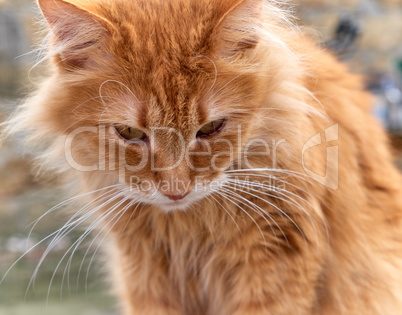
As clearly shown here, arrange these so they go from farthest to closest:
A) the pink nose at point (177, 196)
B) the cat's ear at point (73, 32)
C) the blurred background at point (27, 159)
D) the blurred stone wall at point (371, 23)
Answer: the blurred stone wall at point (371, 23) < the blurred background at point (27, 159) < the pink nose at point (177, 196) < the cat's ear at point (73, 32)

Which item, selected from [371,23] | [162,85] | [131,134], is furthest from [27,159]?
[371,23]

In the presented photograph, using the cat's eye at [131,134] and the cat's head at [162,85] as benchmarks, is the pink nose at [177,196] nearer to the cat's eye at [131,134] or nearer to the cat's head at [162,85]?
the cat's head at [162,85]

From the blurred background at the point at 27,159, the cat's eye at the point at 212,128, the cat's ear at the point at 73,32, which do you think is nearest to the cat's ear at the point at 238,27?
the cat's eye at the point at 212,128

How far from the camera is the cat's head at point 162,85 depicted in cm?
105

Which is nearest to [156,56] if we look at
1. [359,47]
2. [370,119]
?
[370,119]

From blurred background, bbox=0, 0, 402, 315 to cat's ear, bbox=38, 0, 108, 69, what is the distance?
51.3 inches

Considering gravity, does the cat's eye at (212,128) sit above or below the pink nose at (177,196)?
above

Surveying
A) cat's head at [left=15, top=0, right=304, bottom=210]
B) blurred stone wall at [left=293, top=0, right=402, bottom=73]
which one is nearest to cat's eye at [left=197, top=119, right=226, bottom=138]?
cat's head at [left=15, top=0, right=304, bottom=210]

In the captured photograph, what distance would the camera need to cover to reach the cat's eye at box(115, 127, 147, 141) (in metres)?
1.09

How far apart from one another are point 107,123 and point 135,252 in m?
0.49

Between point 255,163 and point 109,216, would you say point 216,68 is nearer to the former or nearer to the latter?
point 255,163

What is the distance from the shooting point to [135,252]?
140 centimetres

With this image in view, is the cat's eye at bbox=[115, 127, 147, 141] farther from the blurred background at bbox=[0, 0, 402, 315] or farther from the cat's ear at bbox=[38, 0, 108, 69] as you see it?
the blurred background at bbox=[0, 0, 402, 315]

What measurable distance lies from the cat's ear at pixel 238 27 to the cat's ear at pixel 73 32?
Answer: 0.27 meters
